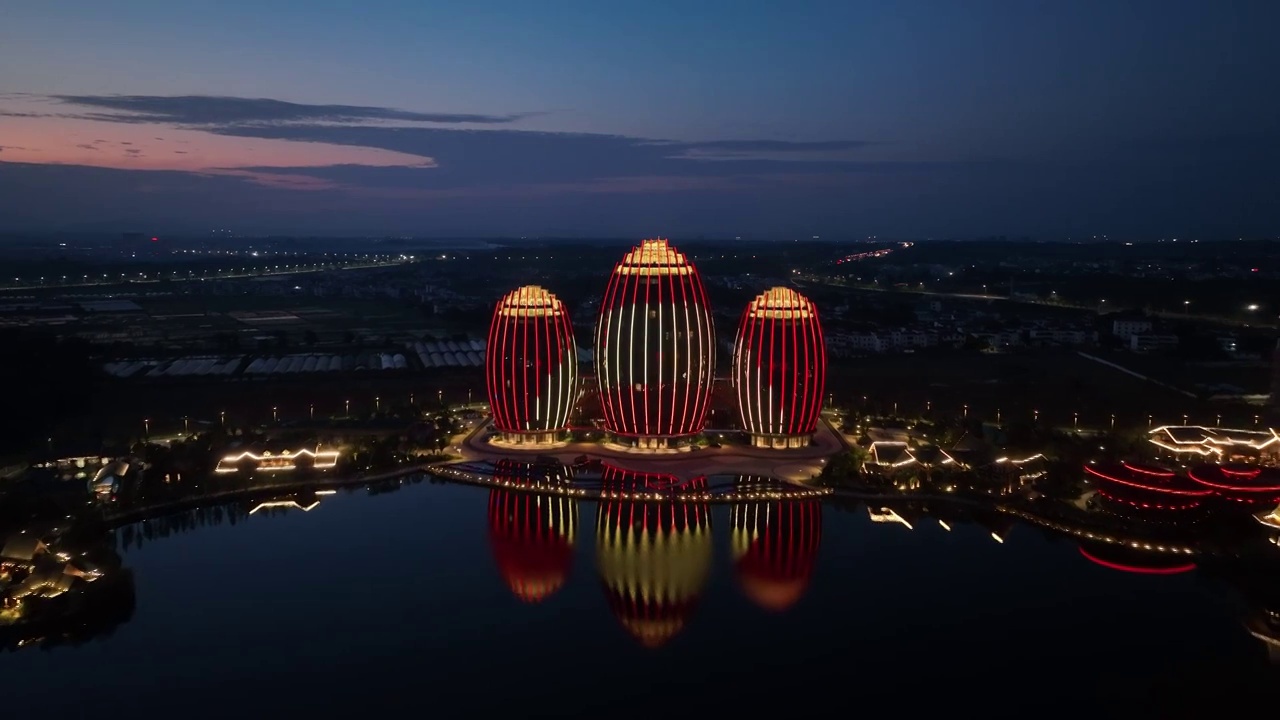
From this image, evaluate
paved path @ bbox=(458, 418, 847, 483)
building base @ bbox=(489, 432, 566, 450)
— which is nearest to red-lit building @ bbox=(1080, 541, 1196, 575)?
paved path @ bbox=(458, 418, 847, 483)

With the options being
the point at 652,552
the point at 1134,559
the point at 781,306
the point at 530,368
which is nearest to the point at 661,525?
the point at 652,552

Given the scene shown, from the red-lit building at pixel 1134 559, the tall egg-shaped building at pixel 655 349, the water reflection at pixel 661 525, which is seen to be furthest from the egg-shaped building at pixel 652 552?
the red-lit building at pixel 1134 559

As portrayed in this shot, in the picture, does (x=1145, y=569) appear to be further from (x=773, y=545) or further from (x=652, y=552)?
(x=652, y=552)

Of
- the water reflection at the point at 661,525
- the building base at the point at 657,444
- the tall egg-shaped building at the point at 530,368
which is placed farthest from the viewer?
the tall egg-shaped building at the point at 530,368

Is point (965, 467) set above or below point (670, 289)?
below

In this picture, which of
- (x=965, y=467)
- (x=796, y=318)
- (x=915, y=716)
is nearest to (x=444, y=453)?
(x=796, y=318)

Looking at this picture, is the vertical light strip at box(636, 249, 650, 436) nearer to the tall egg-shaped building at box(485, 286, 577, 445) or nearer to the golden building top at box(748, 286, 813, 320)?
the tall egg-shaped building at box(485, 286, 577, 445)

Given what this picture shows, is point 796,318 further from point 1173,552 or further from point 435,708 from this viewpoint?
point 435,708

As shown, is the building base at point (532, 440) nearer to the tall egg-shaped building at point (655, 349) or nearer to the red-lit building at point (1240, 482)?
the tall egg-shaped building at point (655, 349)
